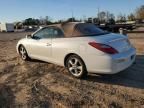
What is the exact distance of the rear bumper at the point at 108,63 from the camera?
5566mm

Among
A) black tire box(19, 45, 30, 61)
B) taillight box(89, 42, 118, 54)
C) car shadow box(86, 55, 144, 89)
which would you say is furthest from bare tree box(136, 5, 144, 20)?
taillight box(89, 42, 118, 54)

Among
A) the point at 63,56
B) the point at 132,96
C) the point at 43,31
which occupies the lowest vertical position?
the point at 132,96

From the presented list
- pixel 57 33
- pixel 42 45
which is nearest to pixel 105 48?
pixel 57 33

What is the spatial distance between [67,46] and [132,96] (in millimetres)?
2262

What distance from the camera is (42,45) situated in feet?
23.8

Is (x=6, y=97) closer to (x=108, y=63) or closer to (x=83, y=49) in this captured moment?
(x=83, y=49)

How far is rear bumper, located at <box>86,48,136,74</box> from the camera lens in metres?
5.57

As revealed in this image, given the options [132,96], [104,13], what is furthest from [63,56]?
[104,13]

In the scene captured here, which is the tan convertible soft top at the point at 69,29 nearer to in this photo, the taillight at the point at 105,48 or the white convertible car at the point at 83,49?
the white convertible car at the point at 83,49

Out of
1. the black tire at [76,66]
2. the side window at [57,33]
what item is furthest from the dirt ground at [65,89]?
the side window at [57,33]

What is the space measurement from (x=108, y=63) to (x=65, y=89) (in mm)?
1188

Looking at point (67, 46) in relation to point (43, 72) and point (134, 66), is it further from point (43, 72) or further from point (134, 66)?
point (134, 66)

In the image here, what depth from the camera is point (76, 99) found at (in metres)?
4.83

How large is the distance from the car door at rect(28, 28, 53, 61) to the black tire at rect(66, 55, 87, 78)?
2.95ft
